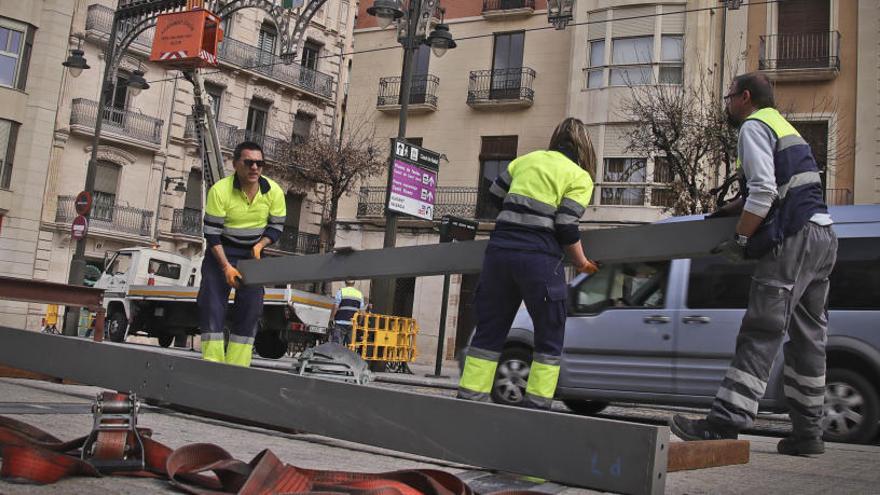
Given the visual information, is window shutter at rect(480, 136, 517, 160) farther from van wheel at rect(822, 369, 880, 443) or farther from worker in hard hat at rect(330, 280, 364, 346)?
van wheel at rect(822, 369, 880, 443)

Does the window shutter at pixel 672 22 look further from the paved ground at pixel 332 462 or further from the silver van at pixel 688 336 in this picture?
the paved ground at pixel 332 462

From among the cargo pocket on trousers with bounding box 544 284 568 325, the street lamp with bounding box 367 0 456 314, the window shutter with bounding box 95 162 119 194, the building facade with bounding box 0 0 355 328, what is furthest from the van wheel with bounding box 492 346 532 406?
the window shutter with bounding box 95 162 119 194

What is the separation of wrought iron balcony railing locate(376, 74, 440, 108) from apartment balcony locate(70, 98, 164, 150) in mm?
9165

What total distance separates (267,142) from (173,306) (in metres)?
19.2

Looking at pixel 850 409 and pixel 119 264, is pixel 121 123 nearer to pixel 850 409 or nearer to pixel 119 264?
pixel 119 264

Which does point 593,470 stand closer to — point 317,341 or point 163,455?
point 163,455

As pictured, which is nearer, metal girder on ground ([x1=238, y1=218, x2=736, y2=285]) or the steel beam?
metal girder on ground ([x1=238, y1=218, x2=736, y2=285])

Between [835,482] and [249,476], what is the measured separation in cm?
276

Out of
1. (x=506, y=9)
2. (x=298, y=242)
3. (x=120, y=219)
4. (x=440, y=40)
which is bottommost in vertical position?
(x=120, y=219)

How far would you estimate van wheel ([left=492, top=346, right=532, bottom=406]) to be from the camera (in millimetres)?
8867

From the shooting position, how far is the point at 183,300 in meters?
18.2

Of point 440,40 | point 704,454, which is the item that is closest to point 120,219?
point 440,40

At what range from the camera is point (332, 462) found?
137 inches

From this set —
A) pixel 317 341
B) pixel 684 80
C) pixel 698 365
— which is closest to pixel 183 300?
pixel 317 341
